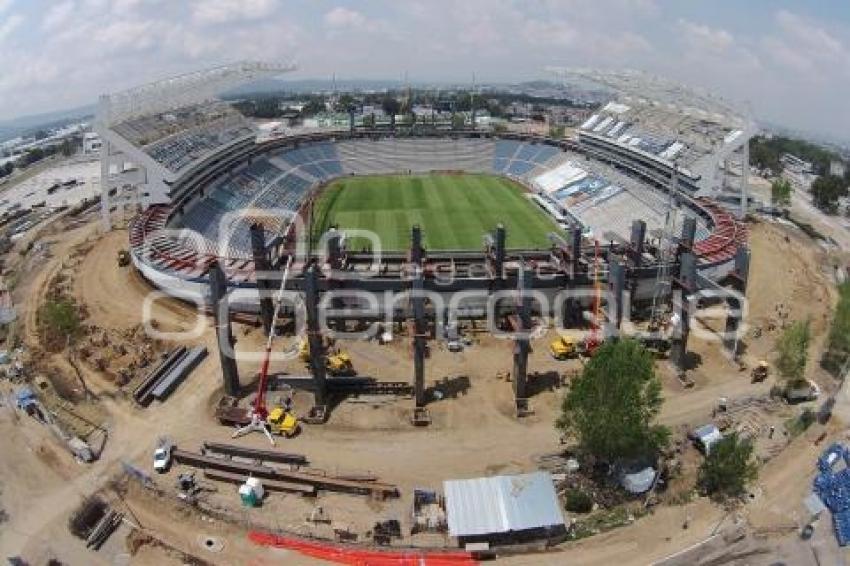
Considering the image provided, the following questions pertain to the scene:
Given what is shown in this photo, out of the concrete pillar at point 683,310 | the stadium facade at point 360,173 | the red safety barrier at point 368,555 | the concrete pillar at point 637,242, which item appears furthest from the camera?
the stadium facade at point 360,173

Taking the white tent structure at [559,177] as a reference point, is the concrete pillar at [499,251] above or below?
above

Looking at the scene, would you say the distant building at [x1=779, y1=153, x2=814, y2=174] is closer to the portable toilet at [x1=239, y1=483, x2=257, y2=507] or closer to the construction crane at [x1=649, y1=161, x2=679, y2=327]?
the construction crane at [x1=649, y1=161, x2=679, y2=327]

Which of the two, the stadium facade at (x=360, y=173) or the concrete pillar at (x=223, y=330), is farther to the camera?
the stadium facade at (x=360, y=173)

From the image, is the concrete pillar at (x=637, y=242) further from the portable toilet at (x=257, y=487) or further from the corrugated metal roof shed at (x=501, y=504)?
the portable toilet at (x=257, y=487)

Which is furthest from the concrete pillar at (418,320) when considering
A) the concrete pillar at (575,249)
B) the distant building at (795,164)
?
the distant building at (795,164)

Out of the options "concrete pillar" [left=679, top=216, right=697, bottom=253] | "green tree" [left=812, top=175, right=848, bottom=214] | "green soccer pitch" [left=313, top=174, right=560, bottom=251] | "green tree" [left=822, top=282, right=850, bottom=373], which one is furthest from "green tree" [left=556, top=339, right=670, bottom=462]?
"green tree" [left=812, top=175, right=848, bottom=214]

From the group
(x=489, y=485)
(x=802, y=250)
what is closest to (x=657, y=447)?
(x=489, y=485)

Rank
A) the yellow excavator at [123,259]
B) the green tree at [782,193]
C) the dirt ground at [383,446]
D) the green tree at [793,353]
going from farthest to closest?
the green tree at [782,193] → the yellow excavator at [123,259] → the green tree at [793,353] → the dirt ground at [383,446]

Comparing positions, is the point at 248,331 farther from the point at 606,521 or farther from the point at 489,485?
the point at 606,521
